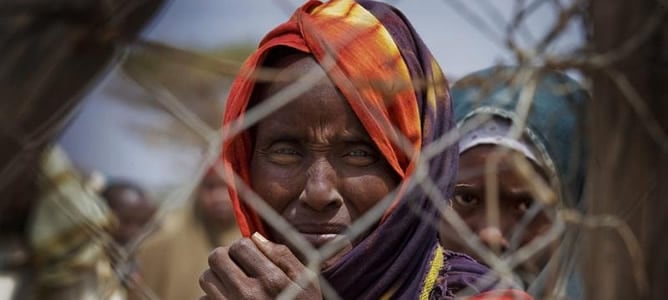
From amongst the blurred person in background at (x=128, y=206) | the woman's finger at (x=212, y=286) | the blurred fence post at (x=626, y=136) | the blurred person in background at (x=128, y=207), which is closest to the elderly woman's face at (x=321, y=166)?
the woman's finger at (x=212, y=286)

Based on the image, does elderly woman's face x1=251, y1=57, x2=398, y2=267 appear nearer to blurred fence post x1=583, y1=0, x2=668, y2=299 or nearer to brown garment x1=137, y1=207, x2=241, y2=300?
blurred fence post x1=583, y1=0, x2=668, y2=299

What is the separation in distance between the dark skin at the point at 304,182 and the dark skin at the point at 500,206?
28.3 inches

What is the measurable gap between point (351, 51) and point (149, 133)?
5057 millimetres

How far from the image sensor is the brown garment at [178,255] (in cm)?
462

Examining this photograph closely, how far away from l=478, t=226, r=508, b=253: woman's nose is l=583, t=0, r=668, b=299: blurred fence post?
0.53m

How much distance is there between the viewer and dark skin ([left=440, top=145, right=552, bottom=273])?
2672mm

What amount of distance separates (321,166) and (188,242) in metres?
3.01

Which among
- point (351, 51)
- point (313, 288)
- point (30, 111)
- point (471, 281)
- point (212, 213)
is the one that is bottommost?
point (212, 213)

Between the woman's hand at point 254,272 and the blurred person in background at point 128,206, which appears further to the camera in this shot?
the blurred person in background at point 128,206

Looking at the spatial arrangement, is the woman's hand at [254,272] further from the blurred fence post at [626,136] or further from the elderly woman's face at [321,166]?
the blurred fence post at [626,136]

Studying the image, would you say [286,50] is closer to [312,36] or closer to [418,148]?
[312,36]

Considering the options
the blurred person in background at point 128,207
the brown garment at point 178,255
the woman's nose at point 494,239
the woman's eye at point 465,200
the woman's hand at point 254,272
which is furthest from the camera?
the blurred person in background at point 128,207

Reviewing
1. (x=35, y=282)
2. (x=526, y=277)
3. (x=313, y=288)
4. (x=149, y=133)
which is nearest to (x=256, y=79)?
(x=313, y=288)

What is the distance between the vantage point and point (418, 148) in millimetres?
1990
